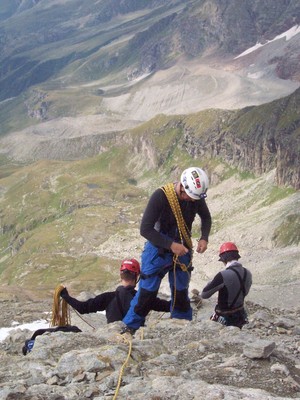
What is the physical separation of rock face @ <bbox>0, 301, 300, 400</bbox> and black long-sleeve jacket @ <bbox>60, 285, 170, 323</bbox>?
56 centimetres

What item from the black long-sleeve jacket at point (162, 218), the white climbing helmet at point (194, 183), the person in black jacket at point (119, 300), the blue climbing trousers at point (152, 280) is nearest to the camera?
the white climbing helmet at point (194, 183)

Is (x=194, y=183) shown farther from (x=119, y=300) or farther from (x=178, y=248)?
(x=119, y=300)

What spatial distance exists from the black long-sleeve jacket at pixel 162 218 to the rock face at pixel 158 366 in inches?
102

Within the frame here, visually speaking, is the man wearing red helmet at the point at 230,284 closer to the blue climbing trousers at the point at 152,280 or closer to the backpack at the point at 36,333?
the blue climbing trousers at the point at 152,280

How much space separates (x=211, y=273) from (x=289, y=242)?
1400cm

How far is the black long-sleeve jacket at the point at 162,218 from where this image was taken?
14.3m

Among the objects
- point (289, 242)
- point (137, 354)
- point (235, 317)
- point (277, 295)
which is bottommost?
point (289, 242)

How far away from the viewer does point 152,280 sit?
14969 mm

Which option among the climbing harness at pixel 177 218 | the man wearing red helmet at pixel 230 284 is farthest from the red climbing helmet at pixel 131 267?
the man wearing red helmet at pixel 230 284

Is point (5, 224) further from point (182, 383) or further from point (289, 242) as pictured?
point (182, 383)

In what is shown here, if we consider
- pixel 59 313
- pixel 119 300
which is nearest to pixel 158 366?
pixel 119 300

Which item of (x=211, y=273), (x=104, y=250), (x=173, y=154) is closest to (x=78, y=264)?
(x=104, y=250)

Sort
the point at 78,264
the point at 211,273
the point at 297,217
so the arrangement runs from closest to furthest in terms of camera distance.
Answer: the point at 211,273
the point at 297,217
the point at 78,264

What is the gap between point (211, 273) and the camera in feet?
280
